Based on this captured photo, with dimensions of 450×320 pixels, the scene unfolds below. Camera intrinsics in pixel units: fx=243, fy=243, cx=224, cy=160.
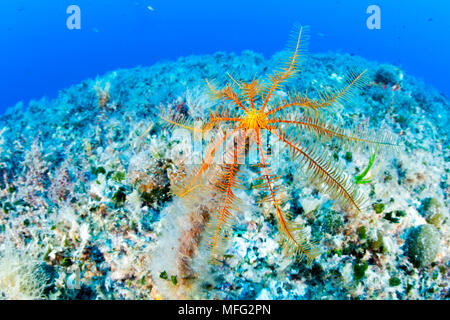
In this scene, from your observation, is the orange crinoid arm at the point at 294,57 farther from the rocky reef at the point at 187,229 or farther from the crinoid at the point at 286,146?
the rocky reef at the point at 187,229

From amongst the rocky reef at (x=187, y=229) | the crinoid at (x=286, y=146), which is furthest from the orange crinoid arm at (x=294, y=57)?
the rocky reef at (x=187, y=229)

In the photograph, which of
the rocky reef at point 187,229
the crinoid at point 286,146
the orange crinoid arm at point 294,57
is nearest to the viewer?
the crinoid at point 286,146

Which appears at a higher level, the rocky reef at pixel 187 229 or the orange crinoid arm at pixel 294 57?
the orange crinoid arm at pixel 294 57

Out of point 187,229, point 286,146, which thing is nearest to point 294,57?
point 286,146

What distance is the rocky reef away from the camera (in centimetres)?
280

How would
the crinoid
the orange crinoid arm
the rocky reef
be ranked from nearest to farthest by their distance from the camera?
the crinoid, the rocky reef, the orange crinoid arm

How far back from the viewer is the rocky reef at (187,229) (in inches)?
110

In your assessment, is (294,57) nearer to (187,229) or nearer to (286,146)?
(286,146)

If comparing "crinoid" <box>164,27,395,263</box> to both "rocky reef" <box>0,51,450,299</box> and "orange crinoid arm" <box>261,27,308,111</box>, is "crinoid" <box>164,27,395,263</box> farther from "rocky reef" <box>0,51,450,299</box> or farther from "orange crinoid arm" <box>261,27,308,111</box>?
"rocky reef" <box>0,51,450,299</box>

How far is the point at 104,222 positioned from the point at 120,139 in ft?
6.32

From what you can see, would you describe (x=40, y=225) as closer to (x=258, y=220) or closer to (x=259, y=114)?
(x=258, y=220)

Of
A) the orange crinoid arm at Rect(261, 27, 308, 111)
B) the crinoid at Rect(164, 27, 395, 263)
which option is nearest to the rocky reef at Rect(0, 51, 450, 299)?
the crinoid at Rect(164, 27, 395, 263)

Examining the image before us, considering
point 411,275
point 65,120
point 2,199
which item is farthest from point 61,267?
point 411,275

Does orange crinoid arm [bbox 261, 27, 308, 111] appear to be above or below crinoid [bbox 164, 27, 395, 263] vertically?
above
